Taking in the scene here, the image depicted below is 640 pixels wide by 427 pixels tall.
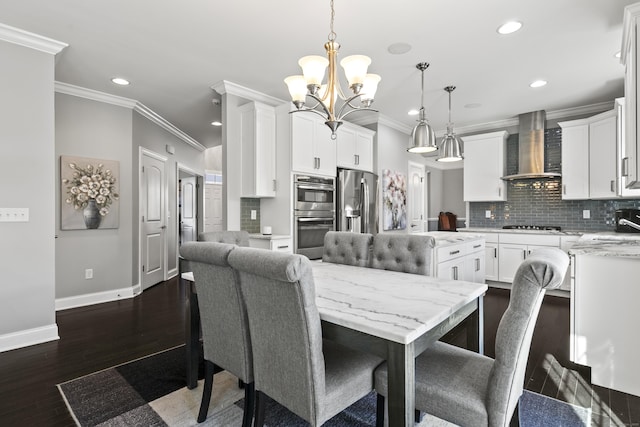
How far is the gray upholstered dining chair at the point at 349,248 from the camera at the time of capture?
7.87 feet

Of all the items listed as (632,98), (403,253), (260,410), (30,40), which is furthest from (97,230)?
(632,98)

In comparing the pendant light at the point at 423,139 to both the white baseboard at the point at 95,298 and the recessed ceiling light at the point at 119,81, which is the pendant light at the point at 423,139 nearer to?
the recessed ceiling light at the point at 119,81

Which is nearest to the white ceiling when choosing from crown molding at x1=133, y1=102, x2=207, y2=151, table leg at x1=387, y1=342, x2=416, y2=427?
crown molding at x1=133, y1=102, x2=207, y2=151

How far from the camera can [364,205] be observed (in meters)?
4.87

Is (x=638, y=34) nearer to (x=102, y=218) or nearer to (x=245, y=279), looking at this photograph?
(x=245, y=279)

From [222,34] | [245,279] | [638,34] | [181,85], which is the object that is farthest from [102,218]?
[638,34]

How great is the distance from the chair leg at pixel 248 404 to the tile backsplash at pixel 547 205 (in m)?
5.03

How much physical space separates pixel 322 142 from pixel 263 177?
3.10ft

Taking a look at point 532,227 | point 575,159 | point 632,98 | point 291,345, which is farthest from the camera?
point 532,227

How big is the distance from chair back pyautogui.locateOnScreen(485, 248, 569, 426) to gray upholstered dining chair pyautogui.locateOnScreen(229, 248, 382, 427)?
0.49 meters

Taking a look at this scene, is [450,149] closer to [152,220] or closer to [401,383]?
[401,383]

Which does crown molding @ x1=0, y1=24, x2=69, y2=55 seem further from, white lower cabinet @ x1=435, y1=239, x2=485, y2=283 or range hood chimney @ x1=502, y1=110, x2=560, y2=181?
range hood chimney @ x1=502, y1=110, x2=560, y2=181

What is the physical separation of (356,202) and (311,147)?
1.07 metres

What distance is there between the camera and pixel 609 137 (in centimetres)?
415
